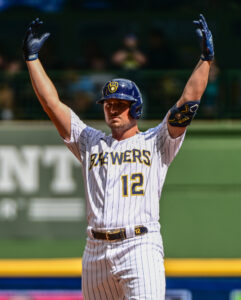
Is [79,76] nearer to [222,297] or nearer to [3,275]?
[3,275]

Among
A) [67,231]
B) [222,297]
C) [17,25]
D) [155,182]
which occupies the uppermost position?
[17,25]

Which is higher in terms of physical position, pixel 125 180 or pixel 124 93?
pixel 124 93

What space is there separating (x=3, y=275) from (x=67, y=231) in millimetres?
771

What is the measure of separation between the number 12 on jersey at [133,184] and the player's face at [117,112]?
324 mm

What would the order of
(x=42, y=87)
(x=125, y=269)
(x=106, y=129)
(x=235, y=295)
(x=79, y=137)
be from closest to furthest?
(x=125, y=269) < (x=42, y=87) < (x=79, y=137) < (x=235, y=295) < (x=106, y=129)

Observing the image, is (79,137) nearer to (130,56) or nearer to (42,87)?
(42,87)

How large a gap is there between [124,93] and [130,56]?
307 centimetres

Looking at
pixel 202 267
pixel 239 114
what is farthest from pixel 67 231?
pixel 239 114

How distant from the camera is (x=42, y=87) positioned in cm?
415

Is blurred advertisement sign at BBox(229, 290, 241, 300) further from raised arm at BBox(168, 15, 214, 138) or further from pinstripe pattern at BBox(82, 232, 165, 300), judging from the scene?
raised arm at BBox(168, 15, 214, 138)

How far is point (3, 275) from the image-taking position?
6.21 metres

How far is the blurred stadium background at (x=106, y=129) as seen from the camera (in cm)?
625

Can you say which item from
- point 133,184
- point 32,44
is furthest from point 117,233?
point 32,44

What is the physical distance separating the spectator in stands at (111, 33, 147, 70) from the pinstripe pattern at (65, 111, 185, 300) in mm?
2957
